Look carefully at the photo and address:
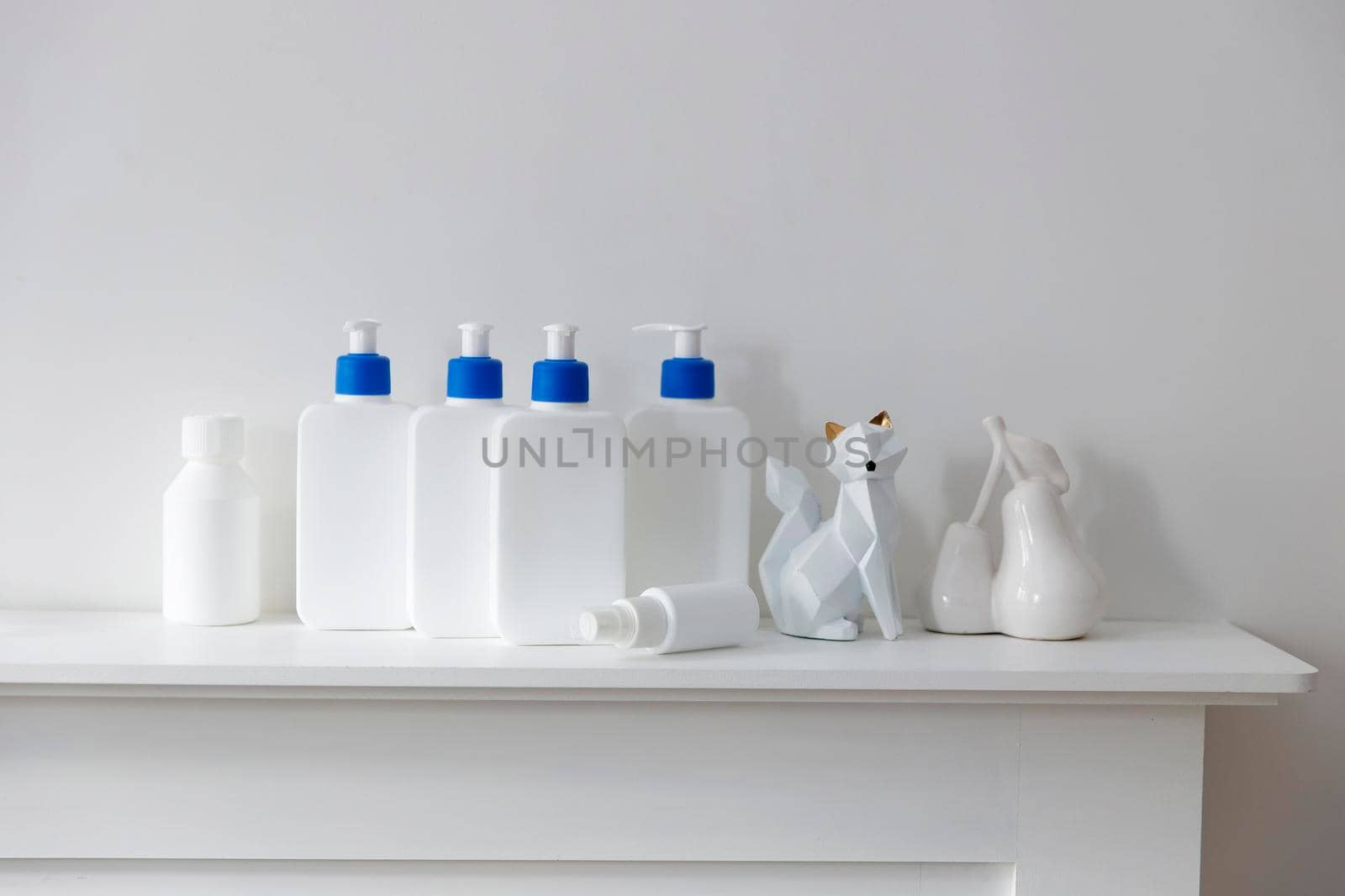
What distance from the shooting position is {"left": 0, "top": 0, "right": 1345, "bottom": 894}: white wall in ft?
2.32

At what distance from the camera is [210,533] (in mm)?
654

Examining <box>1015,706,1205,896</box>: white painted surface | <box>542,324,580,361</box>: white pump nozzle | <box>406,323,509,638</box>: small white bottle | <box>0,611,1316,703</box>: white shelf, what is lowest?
<box>1015,706,1205,896</box>: white painted surface

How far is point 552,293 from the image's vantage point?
716 mm

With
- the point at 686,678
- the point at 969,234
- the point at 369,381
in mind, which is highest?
the point at 969,234

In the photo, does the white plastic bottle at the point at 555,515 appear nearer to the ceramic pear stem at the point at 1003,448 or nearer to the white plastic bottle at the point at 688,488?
the white plastic bottle at the point at 688,488

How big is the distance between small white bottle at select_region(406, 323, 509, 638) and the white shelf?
17 millimetres

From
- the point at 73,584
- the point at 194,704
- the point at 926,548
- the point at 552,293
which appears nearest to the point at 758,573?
the point at 926,548

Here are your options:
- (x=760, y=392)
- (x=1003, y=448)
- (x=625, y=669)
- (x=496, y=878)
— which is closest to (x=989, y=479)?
(x=1003, y=448)

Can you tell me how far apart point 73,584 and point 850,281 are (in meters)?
0.53

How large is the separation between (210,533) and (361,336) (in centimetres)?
14

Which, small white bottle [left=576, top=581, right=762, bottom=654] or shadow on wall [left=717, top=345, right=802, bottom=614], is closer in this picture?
small white bottle [left=576, top=581, right=762, bottom=654]

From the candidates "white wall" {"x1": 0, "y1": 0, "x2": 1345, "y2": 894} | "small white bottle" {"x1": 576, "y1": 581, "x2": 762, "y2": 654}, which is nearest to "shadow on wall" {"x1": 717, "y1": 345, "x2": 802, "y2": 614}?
"white wall" {"x1": 0, "y1": 0, "x2": 1345, "y2": 894}

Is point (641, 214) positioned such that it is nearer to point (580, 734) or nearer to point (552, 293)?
point (552, 293)

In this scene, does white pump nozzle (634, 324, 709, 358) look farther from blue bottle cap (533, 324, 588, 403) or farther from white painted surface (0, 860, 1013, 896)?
white painted surface (0, 860, 1013, 896)
